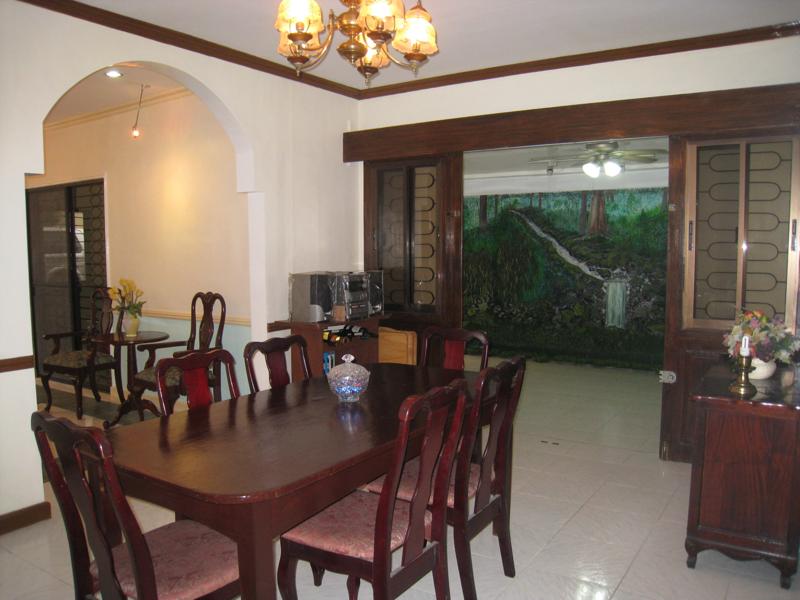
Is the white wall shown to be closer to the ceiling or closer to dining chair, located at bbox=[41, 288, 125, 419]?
the ceiling

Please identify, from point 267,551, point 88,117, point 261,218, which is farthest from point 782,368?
point 88,117

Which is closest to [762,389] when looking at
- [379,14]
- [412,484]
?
[412,484]

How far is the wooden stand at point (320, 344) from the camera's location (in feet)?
14.4

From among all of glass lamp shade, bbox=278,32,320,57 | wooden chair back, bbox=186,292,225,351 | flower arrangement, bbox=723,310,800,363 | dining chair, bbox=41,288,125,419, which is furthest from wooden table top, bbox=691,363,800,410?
dining chair, bbox=41,288,125,419

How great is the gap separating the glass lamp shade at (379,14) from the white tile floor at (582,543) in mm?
2218

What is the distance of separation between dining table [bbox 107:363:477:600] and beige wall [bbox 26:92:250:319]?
9.19ft

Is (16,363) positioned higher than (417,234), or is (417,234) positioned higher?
(417,234)

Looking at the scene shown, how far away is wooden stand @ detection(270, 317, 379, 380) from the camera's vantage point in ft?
14.4

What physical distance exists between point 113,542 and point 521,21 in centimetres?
324

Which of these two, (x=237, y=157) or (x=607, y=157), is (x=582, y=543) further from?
(x=607, y=157)

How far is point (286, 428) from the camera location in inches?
91.3

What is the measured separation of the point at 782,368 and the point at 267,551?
273 cm

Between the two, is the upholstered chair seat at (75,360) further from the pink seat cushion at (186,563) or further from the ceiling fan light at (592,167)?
the ceiling fan light at (592,167)

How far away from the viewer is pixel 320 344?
441cm
